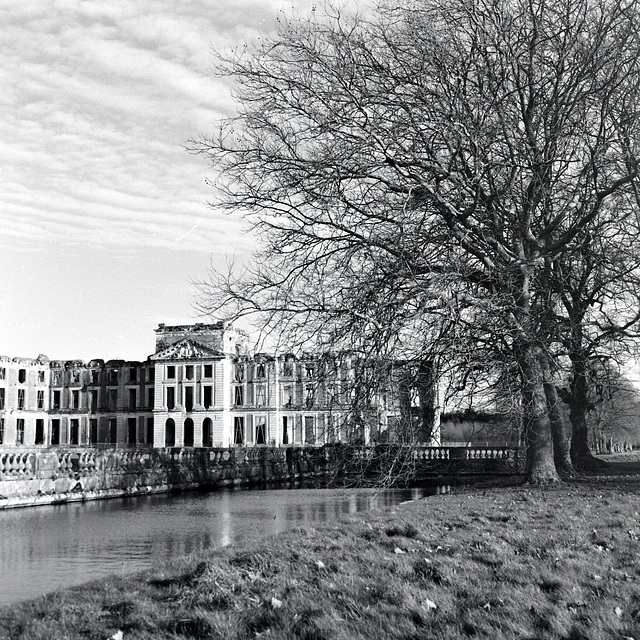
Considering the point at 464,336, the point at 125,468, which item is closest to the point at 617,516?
the point at 464,336

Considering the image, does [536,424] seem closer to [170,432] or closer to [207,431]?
[207,431]

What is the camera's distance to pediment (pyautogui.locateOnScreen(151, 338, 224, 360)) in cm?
7819

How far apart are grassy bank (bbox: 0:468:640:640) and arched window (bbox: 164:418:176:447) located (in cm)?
7165

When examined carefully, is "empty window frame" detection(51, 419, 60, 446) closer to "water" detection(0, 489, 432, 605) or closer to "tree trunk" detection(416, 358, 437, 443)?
"water" detection(0, 489, 432, 605)

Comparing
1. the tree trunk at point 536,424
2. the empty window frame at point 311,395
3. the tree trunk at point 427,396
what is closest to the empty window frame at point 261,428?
the tree trunk at point 536,424

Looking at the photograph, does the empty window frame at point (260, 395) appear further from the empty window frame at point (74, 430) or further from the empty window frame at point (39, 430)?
the empty window frame at point (39, 430)

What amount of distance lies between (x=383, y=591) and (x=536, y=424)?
10.4 m

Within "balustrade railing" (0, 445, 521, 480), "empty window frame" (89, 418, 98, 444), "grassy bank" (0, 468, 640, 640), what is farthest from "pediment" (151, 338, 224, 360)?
"grassy bank" (0, 468, 640, 640)

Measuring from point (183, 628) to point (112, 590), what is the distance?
1.99 metres

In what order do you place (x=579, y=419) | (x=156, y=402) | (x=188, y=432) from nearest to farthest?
1. (x=579, y=419)
2. (x=156, y=402)
3. (x=188, y=432)

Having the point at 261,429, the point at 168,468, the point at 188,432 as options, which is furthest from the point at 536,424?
the point at 188,432

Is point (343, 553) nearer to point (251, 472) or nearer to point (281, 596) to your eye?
point (281, 596)

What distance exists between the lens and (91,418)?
81125 millimetres

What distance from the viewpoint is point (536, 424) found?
15.8m
